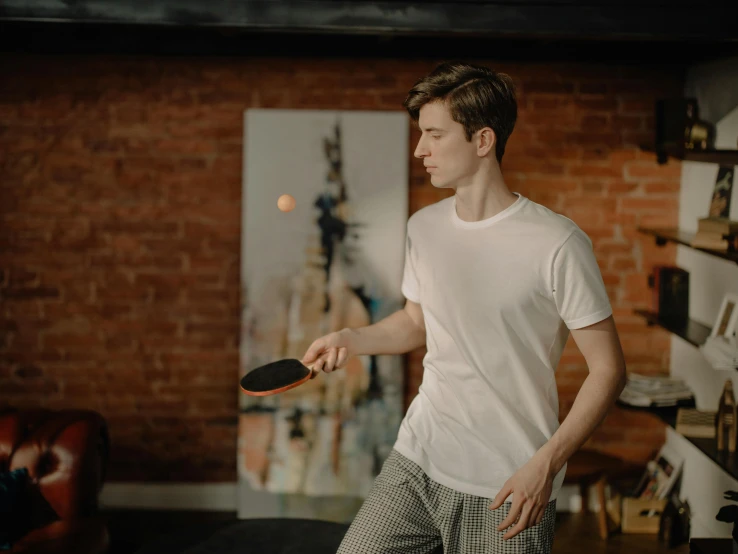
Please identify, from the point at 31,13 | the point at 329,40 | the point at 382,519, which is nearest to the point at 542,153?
the point at 329,40

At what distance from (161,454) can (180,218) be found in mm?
1268

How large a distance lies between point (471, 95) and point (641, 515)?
2913 millimetres

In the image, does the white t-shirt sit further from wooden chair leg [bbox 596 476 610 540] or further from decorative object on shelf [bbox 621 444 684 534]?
decorative object on shelf [bbox 621 444 684 534]

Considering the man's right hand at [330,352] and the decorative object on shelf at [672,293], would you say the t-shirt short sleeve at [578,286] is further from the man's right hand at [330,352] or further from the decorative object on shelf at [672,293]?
the decorative object on shelf at [672,293]

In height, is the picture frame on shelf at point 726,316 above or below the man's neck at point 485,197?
below

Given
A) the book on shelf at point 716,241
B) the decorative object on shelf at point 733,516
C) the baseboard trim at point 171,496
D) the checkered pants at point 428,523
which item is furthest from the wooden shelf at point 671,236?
the baseboard trim at point 171,496

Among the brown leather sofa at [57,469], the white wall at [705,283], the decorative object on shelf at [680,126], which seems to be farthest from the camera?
the decorative object on shelf at [680,126]

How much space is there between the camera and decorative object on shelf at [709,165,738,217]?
12.1 feet

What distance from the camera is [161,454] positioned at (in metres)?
4.43

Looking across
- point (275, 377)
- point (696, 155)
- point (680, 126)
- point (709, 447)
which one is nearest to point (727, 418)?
point (709, 447)

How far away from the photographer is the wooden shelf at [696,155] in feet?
10.9

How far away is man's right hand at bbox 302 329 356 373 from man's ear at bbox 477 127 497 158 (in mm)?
577

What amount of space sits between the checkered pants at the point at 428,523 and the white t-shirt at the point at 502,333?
36 millimetres

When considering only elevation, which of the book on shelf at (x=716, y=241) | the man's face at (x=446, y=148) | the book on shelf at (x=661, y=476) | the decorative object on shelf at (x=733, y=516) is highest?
the man's face at (x=446, y=148)
